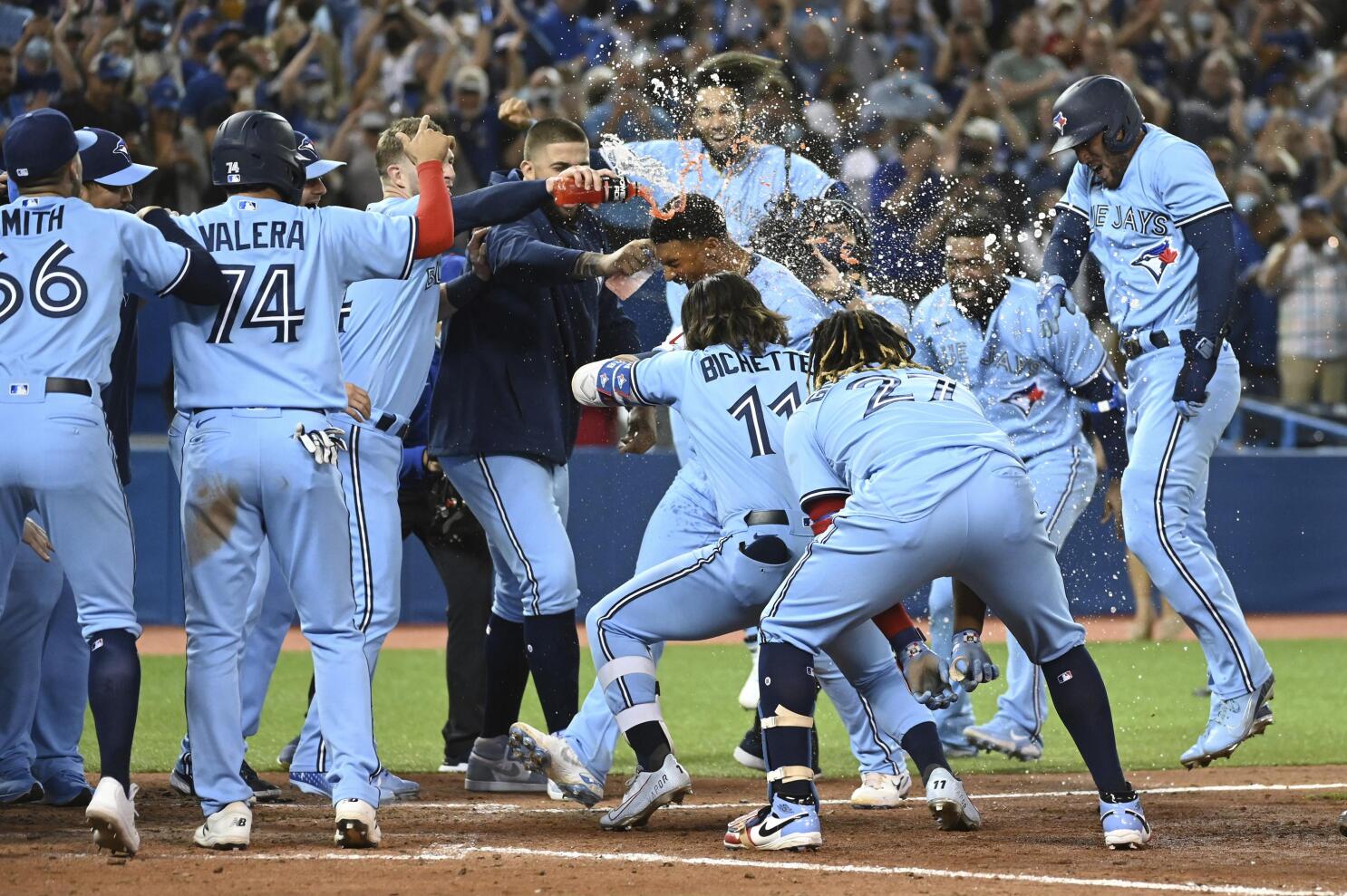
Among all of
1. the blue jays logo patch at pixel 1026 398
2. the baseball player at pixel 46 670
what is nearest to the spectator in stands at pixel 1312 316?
the blue jays logo patch at pixel 1026 398

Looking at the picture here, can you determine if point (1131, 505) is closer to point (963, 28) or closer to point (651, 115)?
point (651, 115)

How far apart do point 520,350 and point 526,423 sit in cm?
33

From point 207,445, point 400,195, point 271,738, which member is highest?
point 400,195

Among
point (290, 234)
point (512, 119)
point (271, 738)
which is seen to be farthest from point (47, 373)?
point (271, 738)

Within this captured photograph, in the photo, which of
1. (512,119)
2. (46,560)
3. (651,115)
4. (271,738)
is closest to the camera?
(46,560)

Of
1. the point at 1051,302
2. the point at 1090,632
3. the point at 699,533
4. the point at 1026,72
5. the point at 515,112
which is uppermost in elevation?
the point at 1026,72

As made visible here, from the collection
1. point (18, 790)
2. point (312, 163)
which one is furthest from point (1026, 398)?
point (18, 790)

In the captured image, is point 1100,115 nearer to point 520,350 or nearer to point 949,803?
point 520,350

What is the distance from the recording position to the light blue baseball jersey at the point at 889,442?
4.98 metres

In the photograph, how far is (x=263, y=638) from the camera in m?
6.87

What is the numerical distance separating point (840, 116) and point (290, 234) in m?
10.5

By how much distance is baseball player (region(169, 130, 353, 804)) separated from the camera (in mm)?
6348

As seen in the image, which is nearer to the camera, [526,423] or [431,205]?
[431,205]

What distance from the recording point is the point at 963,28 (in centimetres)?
1623
